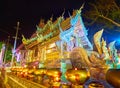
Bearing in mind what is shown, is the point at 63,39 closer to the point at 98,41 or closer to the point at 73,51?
the point at 73,51

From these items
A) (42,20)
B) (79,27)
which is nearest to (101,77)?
(79,27)

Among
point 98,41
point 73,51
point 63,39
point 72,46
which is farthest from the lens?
point 63,39

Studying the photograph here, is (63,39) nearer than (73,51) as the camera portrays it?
No

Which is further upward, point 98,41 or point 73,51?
point 98,41

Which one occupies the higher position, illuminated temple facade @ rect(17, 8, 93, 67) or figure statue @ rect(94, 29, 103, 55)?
illuminated temple facade @ rect(17, 8, 93, 67)

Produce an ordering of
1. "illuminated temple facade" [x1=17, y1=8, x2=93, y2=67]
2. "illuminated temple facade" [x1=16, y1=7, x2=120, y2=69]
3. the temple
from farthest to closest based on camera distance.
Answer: "illuminated temple facade" [x1=17, y1=8, x2=93, y2=67], "illuminated temple facade" [x1=16, y1=7, x2=120, y2=69], the temple

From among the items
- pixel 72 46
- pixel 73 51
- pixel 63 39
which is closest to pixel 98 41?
pixel 73 51

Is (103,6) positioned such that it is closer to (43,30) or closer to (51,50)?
(51,50)

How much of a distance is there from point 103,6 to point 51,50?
6950mm

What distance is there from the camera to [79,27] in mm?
14758

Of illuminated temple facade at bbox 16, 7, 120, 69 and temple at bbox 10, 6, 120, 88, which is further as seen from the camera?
illuminated temple facade at bbox 16, 7, 120, 69

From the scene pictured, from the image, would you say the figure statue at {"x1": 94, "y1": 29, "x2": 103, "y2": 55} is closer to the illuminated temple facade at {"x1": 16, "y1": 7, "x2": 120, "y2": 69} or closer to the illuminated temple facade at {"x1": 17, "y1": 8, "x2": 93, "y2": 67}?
the illuminated temple facade at {"x1": 16, "y1": 7, "x2": 120, "y2": 69}

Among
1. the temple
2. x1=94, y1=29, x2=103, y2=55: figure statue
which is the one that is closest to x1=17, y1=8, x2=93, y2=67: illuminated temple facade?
the temple

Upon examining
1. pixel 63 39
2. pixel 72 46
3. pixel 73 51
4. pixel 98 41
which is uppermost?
pixel 63 39
